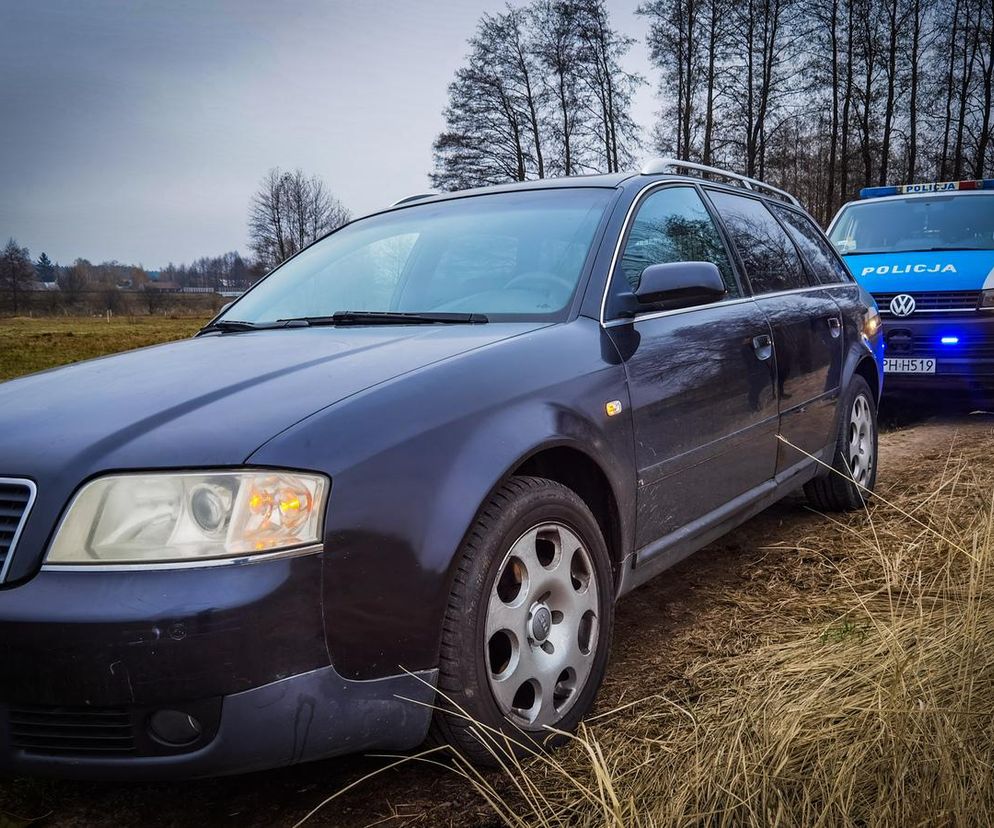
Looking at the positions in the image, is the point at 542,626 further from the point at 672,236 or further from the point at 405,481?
the point at 672,236

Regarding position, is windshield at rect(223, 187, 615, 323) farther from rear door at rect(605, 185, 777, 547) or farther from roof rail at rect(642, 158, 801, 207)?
roof rail at rect(642, 158, 801, 207)

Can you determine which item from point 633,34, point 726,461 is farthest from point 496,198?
point 633,34

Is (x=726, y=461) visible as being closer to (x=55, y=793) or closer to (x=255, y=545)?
(x=255, y=545)

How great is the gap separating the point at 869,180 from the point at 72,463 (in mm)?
36547

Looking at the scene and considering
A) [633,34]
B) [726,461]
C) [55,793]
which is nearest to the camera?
[55,793]

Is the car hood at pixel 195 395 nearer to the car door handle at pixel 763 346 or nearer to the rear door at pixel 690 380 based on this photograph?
the rear door at pixel 690 380

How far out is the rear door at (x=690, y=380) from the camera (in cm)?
267

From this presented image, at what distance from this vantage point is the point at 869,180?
33.6 meters

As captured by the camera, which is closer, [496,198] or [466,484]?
[466,484]

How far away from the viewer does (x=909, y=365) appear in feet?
24.0

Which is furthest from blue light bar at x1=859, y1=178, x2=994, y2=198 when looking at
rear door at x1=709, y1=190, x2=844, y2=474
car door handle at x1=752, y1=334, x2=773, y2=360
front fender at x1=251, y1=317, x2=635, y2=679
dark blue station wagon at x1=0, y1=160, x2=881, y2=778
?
front fender at x1=251, y1=317, x2=635, y2=679

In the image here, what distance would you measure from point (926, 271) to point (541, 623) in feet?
21.1

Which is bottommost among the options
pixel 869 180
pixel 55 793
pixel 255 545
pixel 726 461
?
pixel 55 793

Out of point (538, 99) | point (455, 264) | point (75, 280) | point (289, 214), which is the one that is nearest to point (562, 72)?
point (538, 99)
